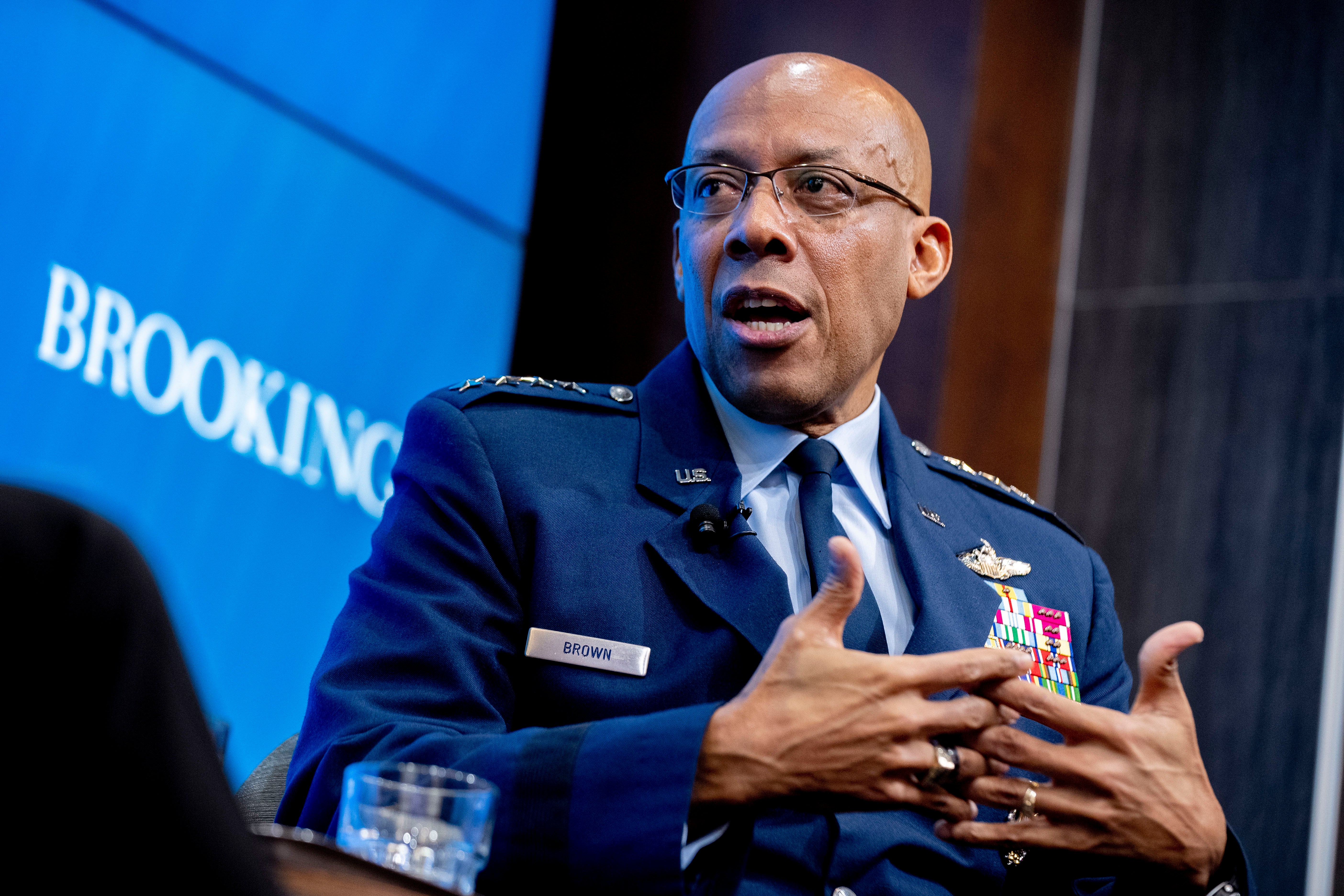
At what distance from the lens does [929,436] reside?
3186 millimetres

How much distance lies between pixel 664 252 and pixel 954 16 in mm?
945

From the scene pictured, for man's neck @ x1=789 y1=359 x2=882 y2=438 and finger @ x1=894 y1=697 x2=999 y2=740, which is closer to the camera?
finger @ x1=894 y1=697 x2=999 y2=740

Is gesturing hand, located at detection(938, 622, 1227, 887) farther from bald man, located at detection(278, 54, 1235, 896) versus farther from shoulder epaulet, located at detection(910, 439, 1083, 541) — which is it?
shoulder epaulet, located at detection(910, 439, 1083, 541)

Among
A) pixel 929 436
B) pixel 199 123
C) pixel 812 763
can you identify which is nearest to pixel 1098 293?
pixel 929 436

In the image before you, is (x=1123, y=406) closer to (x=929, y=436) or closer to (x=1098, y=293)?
(x=1098, y=293)

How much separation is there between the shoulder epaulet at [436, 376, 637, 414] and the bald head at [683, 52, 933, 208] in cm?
38

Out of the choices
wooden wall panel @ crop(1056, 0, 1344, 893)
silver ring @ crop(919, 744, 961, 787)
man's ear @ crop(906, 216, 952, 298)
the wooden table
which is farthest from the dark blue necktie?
wooden wall panel @ crop(1056, 0, 1344, 893)

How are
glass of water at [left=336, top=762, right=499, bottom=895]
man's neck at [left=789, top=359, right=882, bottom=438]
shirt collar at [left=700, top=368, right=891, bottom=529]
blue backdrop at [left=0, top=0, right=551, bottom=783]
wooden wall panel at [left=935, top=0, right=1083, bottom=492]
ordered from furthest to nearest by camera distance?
1. wooden wall panel at [left=935, top=0, right=1083, bottom=492]
2. blue backdrop at [left=0, top=0, right=551, bottom=783]
3. man's neck at [left=789, top=359, right=882, bottom=438]
4. shirt collar at [left=700, top=368, right=891, bottom=529]
5. glass of water at [left=336, top=762, right=499, bottom=895]

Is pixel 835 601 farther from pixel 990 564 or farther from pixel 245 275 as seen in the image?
pixel 245 275

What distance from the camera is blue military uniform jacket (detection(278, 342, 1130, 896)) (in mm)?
1271

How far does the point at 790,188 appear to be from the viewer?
1.93 m

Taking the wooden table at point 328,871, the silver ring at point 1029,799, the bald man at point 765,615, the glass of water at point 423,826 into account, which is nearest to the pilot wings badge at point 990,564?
the bald man at point 765,615

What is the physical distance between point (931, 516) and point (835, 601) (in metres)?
0.63

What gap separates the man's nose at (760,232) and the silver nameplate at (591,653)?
0.60 meters
